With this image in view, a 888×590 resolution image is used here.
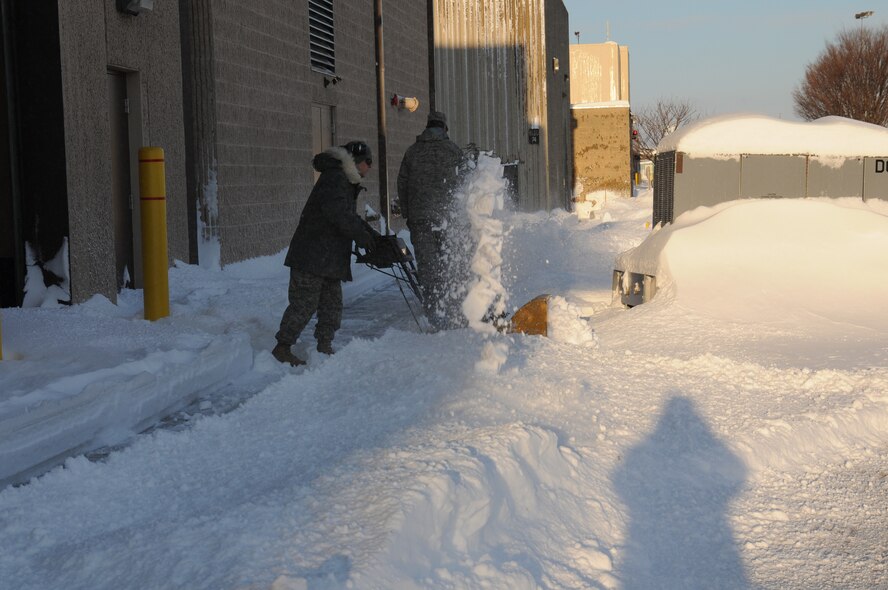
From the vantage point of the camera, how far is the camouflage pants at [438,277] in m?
8.53

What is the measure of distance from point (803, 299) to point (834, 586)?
488 cm

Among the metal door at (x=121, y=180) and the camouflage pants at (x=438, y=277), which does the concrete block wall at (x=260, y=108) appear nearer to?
the metal door at (x=121, y=180)

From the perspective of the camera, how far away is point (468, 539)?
3.84 m

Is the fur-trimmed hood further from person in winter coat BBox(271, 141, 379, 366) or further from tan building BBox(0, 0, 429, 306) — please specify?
tan building BBox(0, 0, 429, 306)

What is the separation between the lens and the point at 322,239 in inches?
287

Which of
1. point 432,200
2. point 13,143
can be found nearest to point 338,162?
point 432,200

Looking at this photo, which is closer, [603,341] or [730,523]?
[730,523]

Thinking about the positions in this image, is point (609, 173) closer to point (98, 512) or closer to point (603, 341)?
point (603, 341)

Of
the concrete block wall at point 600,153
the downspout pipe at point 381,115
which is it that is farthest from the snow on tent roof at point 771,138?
the concrete block wall at point 600,153

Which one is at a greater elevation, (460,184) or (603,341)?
(460,184)

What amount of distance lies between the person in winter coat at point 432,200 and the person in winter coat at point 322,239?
1.40m

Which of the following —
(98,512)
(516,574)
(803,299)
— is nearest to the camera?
(516,574)

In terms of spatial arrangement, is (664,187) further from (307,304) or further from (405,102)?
(405,102)

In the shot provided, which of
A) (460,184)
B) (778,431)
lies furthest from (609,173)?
(778,431)
